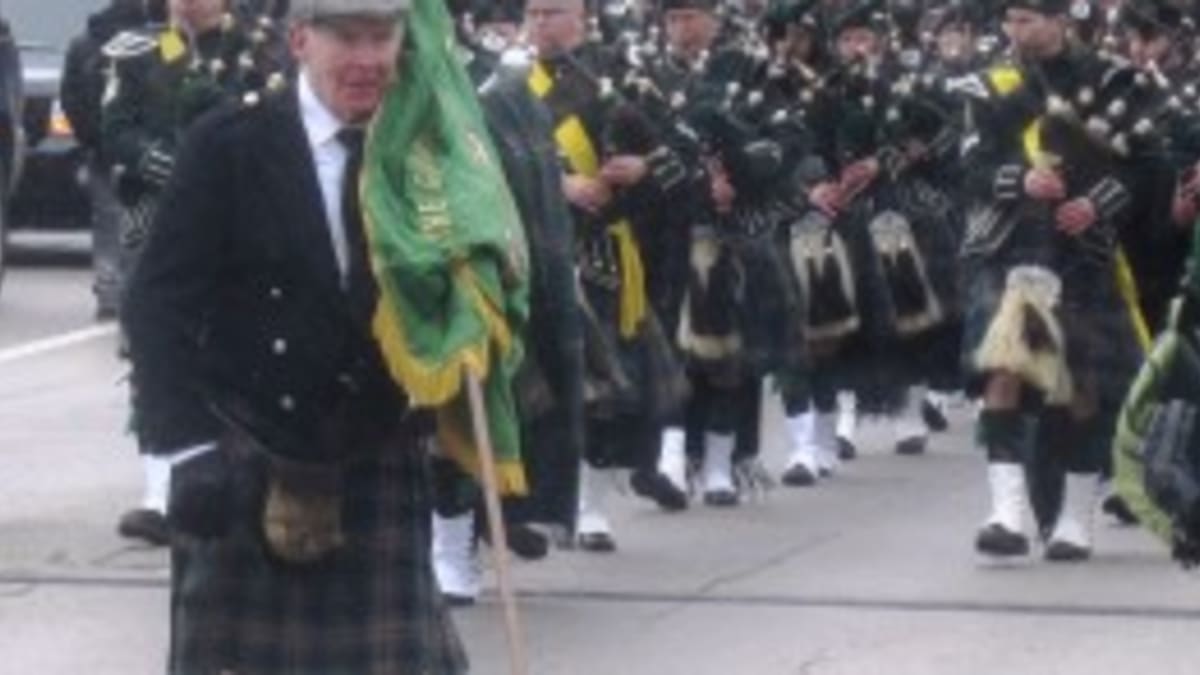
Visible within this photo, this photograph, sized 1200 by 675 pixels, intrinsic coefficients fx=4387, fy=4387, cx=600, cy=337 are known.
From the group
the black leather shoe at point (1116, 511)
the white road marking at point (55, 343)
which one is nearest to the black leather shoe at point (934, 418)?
the black leather shoe at point (1116, 511)

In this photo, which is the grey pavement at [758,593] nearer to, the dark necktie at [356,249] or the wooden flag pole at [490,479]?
the wooden flag pole at [490,479]

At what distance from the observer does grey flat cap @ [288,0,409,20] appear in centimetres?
716

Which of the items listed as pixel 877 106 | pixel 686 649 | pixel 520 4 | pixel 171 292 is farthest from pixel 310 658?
pixel 877 106

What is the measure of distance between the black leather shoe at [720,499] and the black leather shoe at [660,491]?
0.35 ft

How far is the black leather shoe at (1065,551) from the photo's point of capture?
13.2 metres

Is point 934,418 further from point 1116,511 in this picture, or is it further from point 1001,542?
point 1001,542

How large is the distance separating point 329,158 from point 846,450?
9.33 metres

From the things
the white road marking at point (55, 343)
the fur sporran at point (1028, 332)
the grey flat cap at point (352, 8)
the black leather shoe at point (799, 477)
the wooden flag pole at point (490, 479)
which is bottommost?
the white road marking at point (55, 343)

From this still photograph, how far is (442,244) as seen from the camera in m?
7.31

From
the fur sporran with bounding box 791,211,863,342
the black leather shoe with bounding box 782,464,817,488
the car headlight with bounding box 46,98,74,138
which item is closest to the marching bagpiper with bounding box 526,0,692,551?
the black leather shoe with bounding box 782,464,817,488

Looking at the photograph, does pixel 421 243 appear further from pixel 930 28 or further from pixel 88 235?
pixel 88 235

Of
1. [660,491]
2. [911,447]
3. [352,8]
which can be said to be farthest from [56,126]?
[352,8]

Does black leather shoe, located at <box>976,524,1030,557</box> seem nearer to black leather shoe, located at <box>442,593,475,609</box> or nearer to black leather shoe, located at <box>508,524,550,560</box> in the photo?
black leather shoe, located at <box>508,524,550,560</box>

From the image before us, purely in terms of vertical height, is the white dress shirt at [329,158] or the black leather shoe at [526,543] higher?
the white dress shirt at [329,158]
